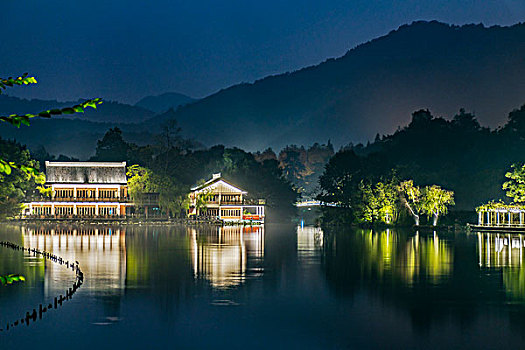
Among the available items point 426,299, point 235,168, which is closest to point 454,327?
point 426,299

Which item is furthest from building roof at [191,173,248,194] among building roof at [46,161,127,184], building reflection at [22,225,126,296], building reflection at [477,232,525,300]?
building reflection at [477,232,525,300]

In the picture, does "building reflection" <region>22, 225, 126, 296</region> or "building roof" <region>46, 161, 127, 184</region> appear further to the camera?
"building roof" <region>46, 161, 127, 184</region>

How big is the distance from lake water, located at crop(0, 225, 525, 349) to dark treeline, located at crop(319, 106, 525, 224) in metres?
42.3

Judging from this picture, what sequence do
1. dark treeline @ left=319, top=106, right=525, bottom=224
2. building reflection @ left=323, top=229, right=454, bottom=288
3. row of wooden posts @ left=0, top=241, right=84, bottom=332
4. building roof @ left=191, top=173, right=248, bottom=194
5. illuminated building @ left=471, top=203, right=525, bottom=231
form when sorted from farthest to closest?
1. building roof @ left=191, top=173, right=248, bottom=194
2. dark treeline @ left=319, top=106, right=525, bottom=224
3. illuminated building @ left=471, top=203, right=525, bottom=231
4. building reflection @ left=323, top=229, right=454, bottom=288
5. row of wooden posts @ left=0, top=241, right=84, bottom=332

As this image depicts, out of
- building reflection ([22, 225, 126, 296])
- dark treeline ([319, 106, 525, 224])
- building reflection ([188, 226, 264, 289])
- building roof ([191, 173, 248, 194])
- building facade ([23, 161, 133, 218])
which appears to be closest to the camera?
building reflection ([22, 225, 126, 296])

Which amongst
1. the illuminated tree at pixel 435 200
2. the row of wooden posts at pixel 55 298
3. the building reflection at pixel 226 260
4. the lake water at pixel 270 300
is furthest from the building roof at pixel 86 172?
the row of wooden posts at pixel 55 298

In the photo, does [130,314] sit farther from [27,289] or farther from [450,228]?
[450,228]

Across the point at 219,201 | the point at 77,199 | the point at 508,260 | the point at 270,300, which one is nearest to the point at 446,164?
the point at 219,201

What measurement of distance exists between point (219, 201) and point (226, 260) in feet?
191

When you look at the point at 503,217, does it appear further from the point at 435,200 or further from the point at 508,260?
the point at 508,260

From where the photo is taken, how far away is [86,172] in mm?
107500

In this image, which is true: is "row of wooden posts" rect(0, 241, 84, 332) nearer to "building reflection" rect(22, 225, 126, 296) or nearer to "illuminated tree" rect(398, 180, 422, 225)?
"building reflection" rect(22, 225, 126, 296)

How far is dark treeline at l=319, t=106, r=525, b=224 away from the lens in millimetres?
90062

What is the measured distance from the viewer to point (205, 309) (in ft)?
83.8
